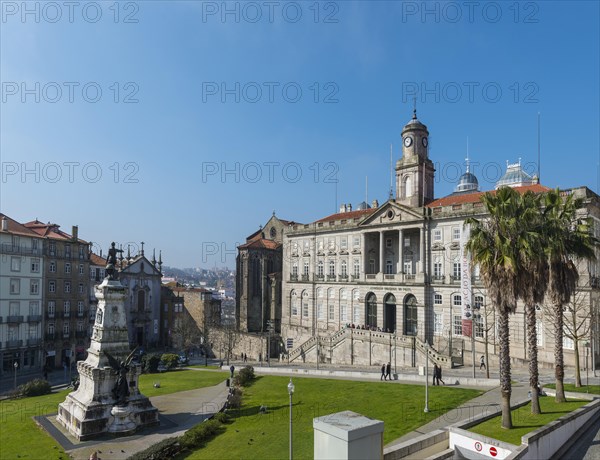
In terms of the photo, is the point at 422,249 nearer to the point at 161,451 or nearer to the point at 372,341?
the point at 372,341

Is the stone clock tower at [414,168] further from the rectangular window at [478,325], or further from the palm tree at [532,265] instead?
the palm tree at [532,265]

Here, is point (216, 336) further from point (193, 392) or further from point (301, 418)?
point (301, 418)

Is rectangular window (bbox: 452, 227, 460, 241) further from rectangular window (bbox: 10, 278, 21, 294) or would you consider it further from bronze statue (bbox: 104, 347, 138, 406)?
rectangular window (bbox: 10, 278, 21, 294)

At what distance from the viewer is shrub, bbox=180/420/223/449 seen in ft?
70.8

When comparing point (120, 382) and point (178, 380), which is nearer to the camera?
point (120, 382)

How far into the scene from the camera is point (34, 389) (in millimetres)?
36156

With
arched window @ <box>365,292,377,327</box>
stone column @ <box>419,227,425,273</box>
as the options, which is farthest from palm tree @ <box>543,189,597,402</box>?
arched window @ <box>365,292,377,327</box>

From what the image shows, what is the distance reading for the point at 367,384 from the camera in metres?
32.6

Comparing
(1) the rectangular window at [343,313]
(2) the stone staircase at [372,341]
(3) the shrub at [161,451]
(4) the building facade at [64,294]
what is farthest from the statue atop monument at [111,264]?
(1) the rectangular window at [343,313]

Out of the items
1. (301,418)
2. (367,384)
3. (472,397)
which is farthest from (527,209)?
(367,384)

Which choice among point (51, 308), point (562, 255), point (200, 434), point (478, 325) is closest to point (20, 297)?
point (51, 308)

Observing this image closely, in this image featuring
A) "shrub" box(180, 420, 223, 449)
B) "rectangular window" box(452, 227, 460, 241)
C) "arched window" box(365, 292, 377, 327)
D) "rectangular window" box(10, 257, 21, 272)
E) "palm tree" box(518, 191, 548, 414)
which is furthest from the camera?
"arched window" box(365, 292, 377, 327)

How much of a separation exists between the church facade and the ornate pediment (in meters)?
0.12

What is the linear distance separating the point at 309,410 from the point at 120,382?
11.5 m
